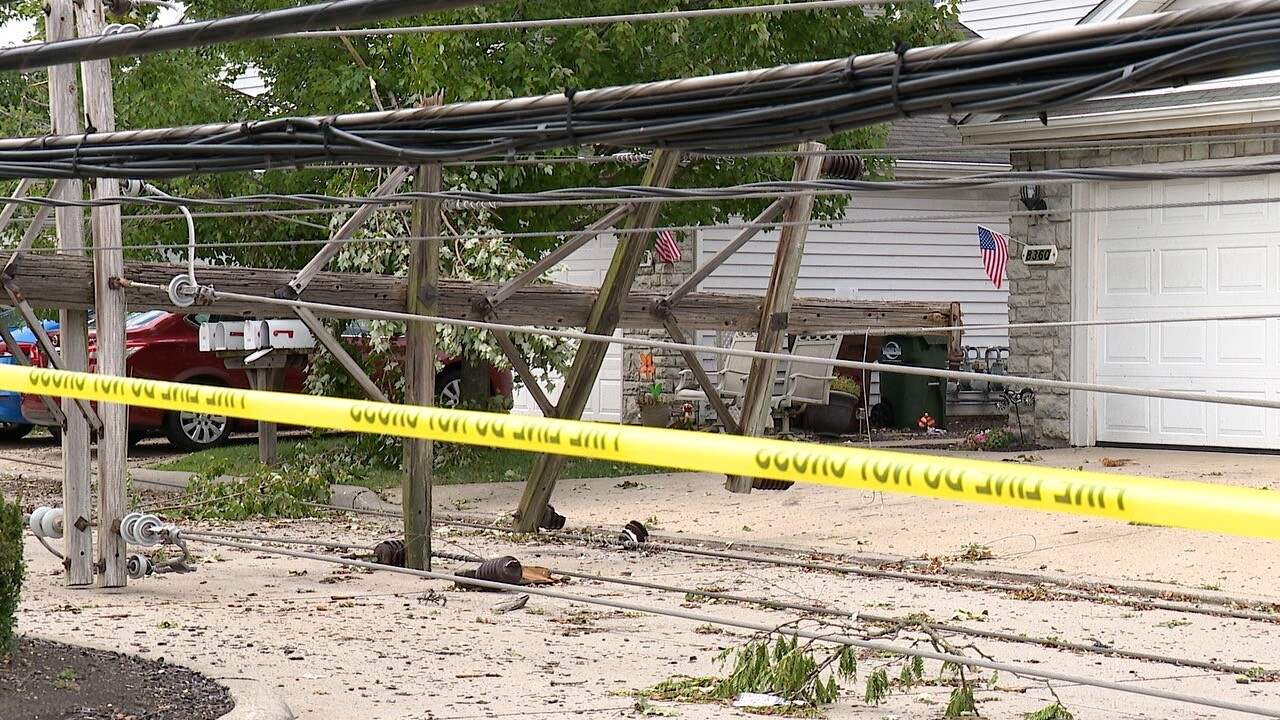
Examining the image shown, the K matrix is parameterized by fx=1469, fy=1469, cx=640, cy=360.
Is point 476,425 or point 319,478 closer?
point 476,425

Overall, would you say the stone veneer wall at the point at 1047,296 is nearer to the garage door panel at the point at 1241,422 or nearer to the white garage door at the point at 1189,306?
the white garage door at the point at 1189,306

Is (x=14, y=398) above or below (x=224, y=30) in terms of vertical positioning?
below

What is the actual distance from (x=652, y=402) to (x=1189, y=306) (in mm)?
5838

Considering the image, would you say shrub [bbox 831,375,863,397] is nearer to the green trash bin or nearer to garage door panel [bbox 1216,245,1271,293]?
the green trash bin

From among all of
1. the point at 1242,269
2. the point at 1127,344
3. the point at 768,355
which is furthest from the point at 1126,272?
the point at 768,355

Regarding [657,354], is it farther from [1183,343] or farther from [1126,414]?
[1183,343]

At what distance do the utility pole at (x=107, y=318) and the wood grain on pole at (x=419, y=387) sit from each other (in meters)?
1.63

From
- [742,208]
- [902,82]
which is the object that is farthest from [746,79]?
[742,208]

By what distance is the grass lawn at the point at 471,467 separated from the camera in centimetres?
1369

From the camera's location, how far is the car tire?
16.7 metres

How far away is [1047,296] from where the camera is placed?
565 inches

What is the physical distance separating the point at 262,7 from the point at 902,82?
10.9 m

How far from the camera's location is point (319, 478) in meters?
12.1

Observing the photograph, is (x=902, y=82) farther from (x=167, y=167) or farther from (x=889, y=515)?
(x=889, y=515)
